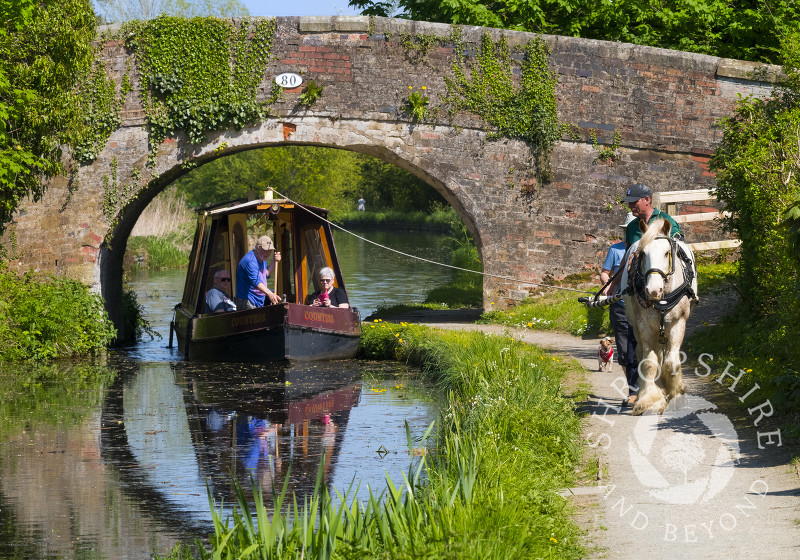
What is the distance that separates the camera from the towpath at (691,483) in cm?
443

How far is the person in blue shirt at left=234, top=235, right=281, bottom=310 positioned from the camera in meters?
12.0

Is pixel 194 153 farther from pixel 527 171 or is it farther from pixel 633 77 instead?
pixel 633 77

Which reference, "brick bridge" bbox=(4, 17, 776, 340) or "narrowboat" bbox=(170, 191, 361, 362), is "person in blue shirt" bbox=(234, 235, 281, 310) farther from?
"brick bridge" bbox=(4, 17, 776, 340)

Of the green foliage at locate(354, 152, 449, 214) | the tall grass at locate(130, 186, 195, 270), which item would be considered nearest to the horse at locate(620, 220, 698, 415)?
the tall grass at locate(130, 186, 195, 270)

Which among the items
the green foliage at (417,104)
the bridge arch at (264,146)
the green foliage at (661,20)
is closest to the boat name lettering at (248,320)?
the bridge arch at (264,146)

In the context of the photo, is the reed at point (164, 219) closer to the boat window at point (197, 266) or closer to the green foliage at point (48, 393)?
the boat window at point (197, 266)

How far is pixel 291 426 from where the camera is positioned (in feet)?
28.3

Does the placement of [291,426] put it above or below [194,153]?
below

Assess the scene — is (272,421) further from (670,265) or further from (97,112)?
(97,112)

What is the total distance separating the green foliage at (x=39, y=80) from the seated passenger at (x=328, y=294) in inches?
138

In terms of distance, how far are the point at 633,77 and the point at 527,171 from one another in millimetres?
1949

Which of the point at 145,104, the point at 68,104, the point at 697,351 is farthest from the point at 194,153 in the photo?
the point at 697,351

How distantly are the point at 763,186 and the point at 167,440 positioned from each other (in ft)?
18.0

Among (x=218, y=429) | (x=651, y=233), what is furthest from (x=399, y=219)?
(x=651, y=233)
